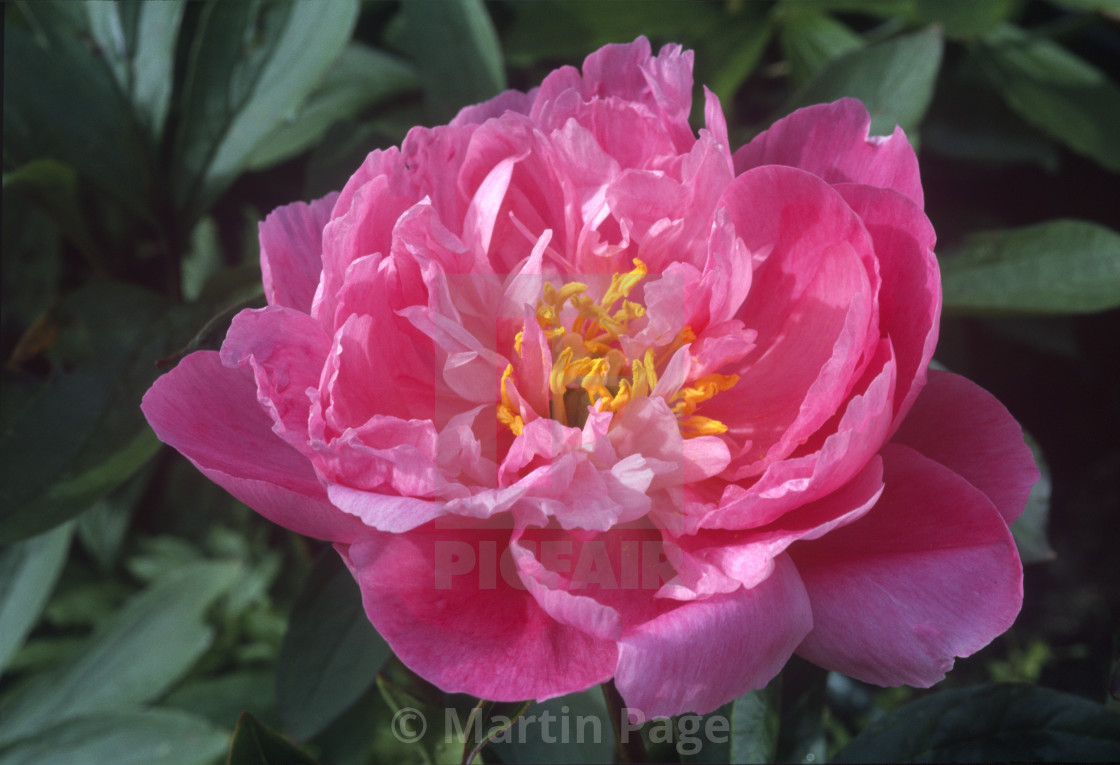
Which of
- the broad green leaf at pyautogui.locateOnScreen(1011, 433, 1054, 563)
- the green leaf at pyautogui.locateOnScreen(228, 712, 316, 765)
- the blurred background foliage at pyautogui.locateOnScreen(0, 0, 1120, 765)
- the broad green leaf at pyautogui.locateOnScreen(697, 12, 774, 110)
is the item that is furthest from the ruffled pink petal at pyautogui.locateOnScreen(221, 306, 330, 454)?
the broad green leaf at pyautogui.locateOnScreen(697, 12, 774, 110)

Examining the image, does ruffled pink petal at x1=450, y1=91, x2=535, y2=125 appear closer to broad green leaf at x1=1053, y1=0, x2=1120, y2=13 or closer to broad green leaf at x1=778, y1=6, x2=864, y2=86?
broad green leaf at x1=778, y1=6, x2=864, y2=86

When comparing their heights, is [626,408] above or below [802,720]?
above

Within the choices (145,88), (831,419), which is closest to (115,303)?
(145,88)

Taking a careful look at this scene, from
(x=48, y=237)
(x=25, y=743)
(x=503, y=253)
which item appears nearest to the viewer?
(x=503, y=253)

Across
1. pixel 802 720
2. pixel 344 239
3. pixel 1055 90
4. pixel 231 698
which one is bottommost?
pixel 231 698

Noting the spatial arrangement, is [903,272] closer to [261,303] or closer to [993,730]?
[993,730]

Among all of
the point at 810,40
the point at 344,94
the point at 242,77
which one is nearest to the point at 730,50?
the point at 810,40

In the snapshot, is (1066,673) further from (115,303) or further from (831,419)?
(115,303)
